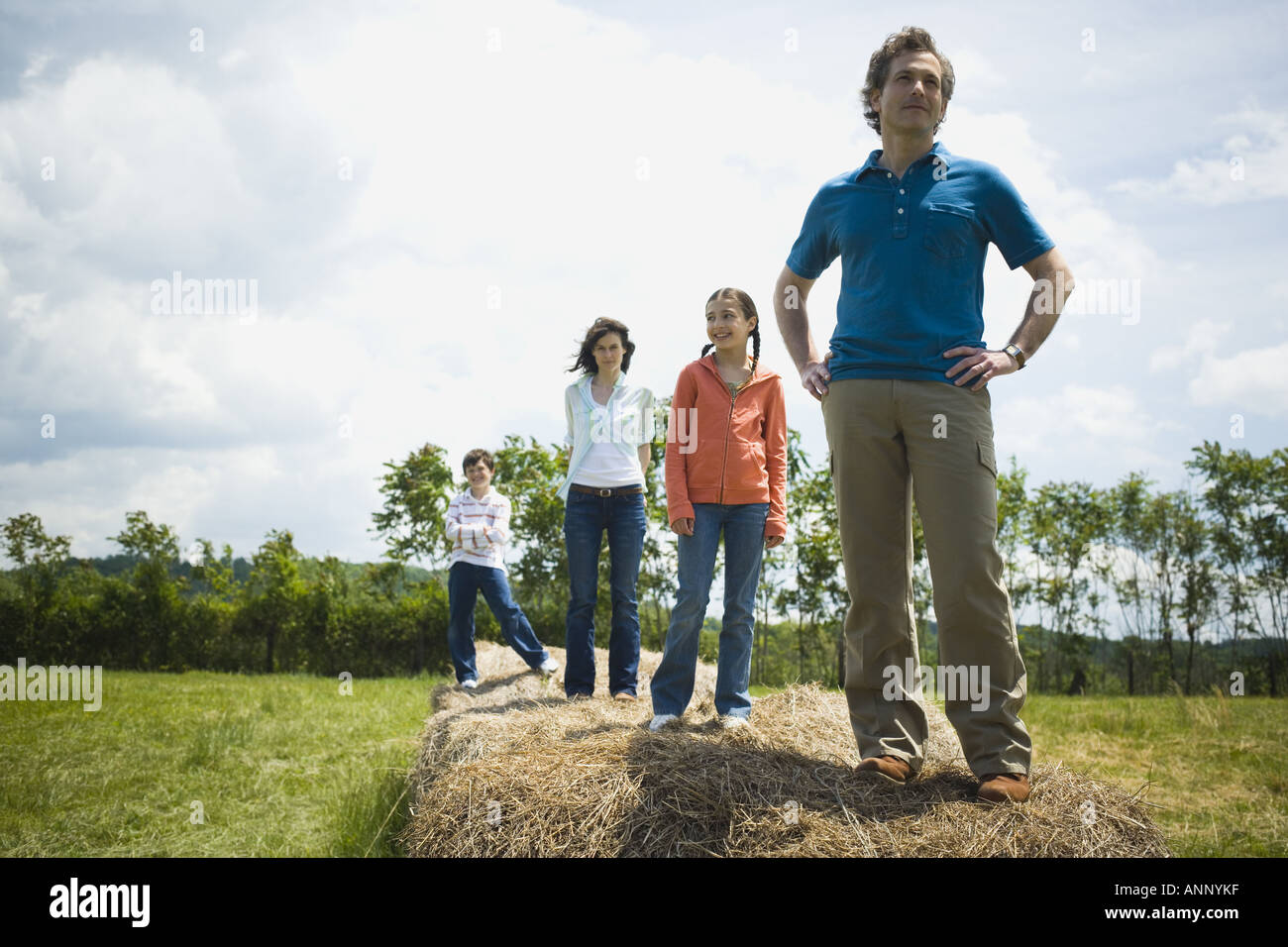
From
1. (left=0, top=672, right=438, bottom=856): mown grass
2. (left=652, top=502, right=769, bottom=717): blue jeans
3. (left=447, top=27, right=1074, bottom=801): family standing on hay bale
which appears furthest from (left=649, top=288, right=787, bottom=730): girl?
(left=0, top=672, right=438, bottom=856): mown grass

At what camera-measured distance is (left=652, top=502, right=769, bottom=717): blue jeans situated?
3.64 metres

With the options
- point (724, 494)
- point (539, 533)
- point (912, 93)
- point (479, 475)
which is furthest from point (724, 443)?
point (539, 533)

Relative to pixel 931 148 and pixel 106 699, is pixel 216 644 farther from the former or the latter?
pixel 931 148

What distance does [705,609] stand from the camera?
3648mm

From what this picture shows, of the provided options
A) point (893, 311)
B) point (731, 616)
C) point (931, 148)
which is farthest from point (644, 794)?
point (931, 148)

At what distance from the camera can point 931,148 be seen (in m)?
2.81

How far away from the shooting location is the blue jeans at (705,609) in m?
3.64

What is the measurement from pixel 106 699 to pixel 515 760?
25.0ft

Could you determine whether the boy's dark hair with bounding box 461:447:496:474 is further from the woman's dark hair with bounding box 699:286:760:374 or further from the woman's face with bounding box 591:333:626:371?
the woman's dark hair with bounding box 699:286:760:374

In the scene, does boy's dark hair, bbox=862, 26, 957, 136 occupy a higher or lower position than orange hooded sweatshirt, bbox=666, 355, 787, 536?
higher

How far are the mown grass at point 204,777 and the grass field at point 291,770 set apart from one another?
1 cm

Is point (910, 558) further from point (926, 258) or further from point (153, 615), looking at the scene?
point (153, 615)

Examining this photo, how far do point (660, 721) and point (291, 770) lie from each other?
3.07 m

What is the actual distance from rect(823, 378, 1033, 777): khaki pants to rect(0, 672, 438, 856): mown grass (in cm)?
220
